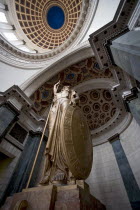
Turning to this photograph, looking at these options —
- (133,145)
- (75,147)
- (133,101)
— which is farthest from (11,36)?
(133,145)

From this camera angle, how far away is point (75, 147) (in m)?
1.86

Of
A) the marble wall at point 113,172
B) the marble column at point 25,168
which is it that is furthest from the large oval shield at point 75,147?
the marble wall at point 113,172

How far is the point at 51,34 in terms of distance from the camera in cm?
1074

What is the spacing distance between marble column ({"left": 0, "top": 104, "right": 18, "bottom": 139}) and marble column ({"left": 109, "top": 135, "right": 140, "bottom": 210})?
4.89m

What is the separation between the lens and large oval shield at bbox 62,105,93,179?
1657 mm

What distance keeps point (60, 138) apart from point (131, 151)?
4.22m

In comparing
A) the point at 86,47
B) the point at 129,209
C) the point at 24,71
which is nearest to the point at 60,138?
the point at 129,209

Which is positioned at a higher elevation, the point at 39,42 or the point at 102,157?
the point at 39,42

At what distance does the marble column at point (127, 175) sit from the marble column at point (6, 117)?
489 centimetres

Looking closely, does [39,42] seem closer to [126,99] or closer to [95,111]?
[95,111]

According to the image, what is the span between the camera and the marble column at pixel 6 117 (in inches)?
146

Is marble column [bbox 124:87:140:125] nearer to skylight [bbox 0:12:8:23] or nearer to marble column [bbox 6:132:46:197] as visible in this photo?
marble column [bbox 6:132:46:197]

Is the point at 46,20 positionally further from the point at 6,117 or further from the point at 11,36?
the point at 6,117

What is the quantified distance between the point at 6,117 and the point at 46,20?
1114 centimetres
